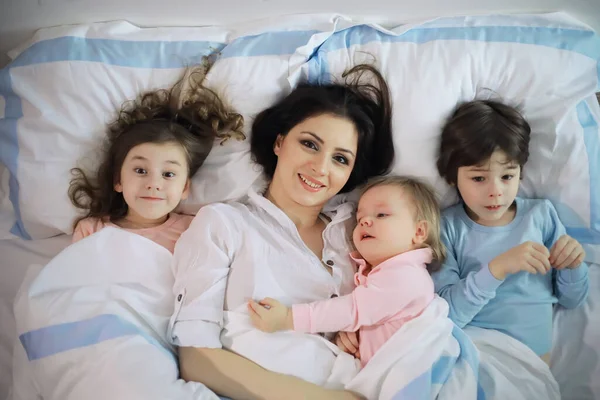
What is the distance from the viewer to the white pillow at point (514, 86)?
1315 millimetres

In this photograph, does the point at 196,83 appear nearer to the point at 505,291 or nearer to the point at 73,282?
the point at 73,282

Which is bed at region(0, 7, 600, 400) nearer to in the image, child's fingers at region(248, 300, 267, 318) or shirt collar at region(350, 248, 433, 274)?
shirt collar at region(350, 248, 433, 274)

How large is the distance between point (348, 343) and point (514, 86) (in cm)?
78

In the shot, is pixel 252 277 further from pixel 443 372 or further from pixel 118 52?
pixel 118 52

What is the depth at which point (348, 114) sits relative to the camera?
1.30 metres

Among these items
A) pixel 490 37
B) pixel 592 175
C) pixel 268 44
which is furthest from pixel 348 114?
pixel 592 175

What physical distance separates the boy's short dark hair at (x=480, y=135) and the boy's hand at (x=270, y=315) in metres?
0.55

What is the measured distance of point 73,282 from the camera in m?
1.18

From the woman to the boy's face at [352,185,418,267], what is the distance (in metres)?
0.08

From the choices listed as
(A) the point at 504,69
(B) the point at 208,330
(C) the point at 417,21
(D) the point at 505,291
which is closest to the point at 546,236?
(D) the point at 505,291

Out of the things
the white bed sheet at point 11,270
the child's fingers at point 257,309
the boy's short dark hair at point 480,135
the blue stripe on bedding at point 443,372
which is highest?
the boy's short dark hair at point 480,135

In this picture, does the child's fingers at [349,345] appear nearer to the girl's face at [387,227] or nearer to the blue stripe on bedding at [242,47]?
the girl's face at [387,227]

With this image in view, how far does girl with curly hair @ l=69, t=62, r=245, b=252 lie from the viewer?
1284 mm

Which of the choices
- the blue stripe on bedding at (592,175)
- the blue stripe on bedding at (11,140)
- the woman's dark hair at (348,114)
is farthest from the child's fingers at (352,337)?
the blue stripe on bedding at (11,140)
